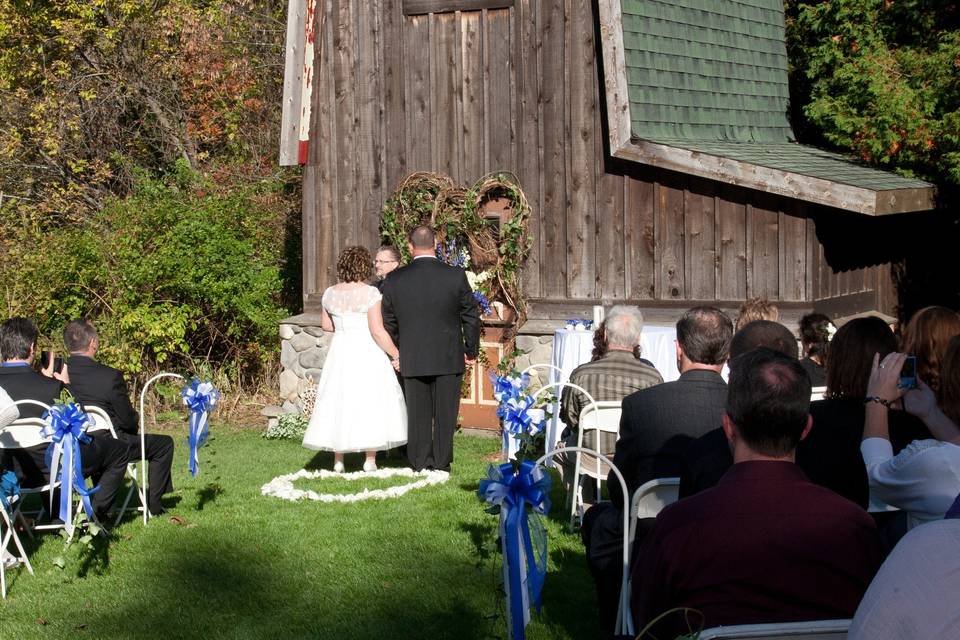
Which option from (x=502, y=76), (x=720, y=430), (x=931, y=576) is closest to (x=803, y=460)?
(x=720, y=430)

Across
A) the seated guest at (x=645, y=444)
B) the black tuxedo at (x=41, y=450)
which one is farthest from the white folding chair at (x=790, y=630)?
the black tuxedo at (x=41, y=450)

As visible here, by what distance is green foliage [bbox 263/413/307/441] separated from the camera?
1186 centimetres

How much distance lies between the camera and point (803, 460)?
388 cm

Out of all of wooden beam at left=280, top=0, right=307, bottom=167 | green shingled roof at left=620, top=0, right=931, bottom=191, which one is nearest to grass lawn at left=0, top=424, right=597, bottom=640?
green shingled roof at left=620, top=0, right=931, bottom=191

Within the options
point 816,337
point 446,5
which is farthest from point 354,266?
point 446,5

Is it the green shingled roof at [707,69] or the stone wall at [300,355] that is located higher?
the green shingled roof at [707,69]

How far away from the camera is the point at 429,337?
8.59 m

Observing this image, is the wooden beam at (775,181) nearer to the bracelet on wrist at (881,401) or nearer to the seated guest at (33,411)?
the seated guest at (33,411)

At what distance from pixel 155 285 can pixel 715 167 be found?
686 centimetres

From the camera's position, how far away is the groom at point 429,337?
28.1ft

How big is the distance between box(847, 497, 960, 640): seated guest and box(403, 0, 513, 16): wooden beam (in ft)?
33.4

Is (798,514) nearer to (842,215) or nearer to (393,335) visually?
(393,335)

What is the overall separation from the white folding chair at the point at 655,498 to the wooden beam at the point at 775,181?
577cm

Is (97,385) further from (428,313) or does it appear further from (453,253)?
(453,253)
